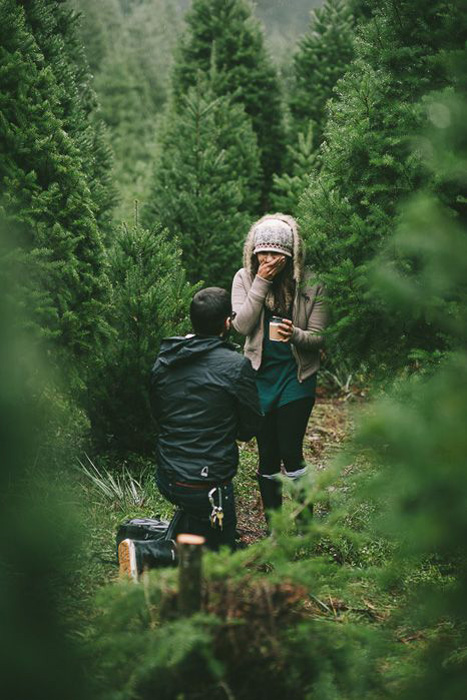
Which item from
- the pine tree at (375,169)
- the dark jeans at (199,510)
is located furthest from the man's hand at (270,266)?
the dark jeans at (199,510)

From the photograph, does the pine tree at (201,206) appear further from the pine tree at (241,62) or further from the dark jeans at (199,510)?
the dark jeans at (199,510)

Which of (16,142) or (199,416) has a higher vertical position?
(16,142)

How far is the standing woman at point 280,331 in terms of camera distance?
14.1ft

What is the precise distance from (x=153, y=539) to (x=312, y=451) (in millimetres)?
3560

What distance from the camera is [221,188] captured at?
8.19 meters

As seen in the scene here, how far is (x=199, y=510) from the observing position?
3711 millimetres

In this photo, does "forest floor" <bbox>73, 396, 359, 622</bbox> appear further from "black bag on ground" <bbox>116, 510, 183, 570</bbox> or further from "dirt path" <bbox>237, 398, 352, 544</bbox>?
"black bag on ground" <bbox>116, 510, 183, 570</bbox>

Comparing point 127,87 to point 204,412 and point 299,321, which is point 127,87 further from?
point 204,412

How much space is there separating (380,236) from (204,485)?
185cm

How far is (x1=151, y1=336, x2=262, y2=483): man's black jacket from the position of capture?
142 inches

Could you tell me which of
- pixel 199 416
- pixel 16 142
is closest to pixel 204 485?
pixel 199 416

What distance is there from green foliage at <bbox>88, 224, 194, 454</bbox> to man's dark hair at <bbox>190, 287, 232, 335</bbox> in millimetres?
1601

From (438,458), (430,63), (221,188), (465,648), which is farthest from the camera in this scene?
(221,188)

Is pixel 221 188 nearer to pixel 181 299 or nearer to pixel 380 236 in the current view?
pixel 181 299
